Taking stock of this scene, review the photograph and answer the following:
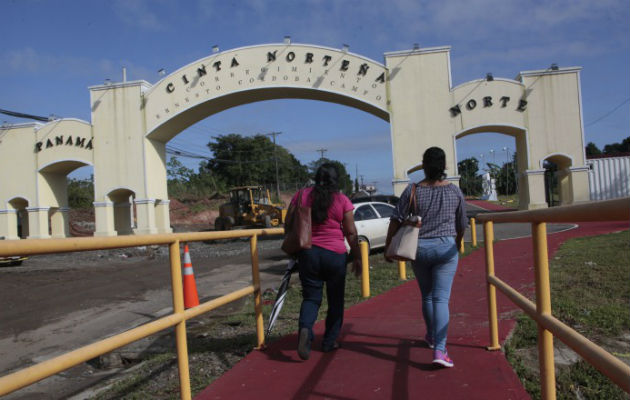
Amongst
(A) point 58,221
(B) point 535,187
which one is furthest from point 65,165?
(B) point 535,187

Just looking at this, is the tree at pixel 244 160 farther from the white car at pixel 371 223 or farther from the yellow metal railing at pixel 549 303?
the yellow metal railing at pixel 549 303

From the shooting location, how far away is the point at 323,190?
430cm

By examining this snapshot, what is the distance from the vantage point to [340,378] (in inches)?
146

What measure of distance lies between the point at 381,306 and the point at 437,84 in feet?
65.9

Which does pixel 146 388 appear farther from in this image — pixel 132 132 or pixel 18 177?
pixel 18 177

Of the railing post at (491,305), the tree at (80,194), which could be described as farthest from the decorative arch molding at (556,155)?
the tree at (80,194)

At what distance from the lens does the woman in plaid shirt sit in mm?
3814

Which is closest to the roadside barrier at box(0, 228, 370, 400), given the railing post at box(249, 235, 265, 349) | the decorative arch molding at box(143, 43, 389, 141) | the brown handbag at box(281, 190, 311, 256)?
the railing post at box(249, 235, 265, 349)

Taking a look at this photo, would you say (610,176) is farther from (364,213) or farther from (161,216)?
(161,216)

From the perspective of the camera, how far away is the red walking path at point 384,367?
3359 mm

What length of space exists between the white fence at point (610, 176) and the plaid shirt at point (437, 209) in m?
28.7

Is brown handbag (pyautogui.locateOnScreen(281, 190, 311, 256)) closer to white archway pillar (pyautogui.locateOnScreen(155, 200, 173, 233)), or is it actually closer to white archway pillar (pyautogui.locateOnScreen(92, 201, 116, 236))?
white archway pillar (pyautogui.locateOnScreen(155, 200, 173, 233))

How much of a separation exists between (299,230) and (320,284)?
0.56m

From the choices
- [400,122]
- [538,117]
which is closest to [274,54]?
[400,122]
